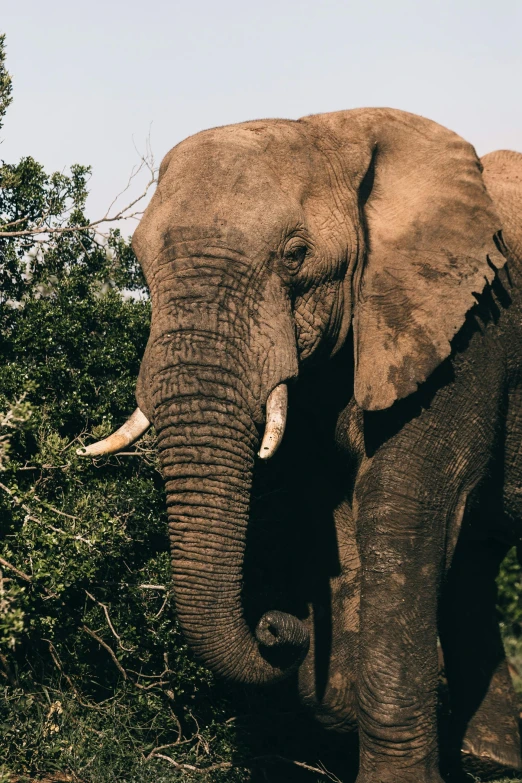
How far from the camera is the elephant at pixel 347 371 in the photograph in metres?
4.53

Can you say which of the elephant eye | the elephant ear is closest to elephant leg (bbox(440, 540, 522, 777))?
the elephant ear

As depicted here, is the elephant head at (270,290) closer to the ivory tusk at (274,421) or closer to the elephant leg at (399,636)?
the ivory tusk at (274,421)

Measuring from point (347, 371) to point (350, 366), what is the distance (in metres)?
0.03

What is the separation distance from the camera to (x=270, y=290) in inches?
183

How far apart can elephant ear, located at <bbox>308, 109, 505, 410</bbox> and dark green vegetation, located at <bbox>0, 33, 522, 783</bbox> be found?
161 cm

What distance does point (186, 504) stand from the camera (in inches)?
178

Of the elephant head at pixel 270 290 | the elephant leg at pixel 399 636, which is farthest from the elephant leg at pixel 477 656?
the elephant head at pixel 270 290

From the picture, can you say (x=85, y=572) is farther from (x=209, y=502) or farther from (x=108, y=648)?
(x=209, y=502)

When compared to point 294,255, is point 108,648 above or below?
below

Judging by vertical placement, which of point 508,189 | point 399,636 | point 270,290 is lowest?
point 399,636

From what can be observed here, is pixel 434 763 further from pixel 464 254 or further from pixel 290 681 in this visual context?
pixel 464 254

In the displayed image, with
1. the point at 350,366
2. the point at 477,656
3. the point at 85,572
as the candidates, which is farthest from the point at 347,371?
the point at 477,656

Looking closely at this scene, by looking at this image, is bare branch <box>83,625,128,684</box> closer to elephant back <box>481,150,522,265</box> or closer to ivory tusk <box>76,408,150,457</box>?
ivory tusk <box>76,408,150,457</box>

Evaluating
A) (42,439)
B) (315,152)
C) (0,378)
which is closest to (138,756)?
(42,439)
